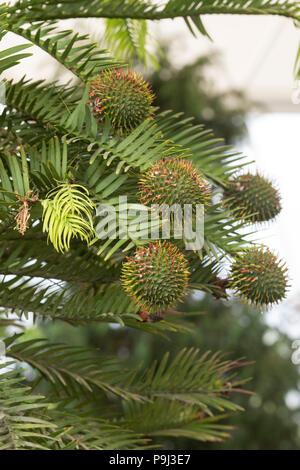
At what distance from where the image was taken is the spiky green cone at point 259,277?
0.50 m

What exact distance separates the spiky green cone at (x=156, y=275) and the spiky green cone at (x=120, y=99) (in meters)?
0.14

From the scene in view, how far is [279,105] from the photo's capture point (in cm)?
372

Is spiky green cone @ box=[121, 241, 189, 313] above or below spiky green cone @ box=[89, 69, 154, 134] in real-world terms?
below

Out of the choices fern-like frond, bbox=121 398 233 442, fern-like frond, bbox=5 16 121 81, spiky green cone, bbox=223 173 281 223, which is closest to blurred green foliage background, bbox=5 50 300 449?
fern-like frond, bbox=121 398 233 442

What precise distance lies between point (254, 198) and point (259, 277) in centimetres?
13

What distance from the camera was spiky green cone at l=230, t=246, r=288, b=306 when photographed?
50 centimetres

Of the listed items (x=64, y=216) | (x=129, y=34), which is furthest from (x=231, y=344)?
(x=64, y=216)

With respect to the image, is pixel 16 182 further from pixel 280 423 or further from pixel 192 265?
pixel 280 423

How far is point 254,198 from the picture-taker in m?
0.59

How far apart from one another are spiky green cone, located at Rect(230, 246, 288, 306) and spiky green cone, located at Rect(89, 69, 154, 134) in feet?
0.58

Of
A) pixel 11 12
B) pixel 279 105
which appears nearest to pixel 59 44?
pixel 11 12

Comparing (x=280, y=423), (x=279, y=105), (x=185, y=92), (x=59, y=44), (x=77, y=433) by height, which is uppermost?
(x=279, y=105)

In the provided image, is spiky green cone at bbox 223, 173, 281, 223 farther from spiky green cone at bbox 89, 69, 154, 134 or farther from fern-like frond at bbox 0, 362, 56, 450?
fern-like frond at bbox 0, 362, 56, 450

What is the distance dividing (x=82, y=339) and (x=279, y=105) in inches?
107
